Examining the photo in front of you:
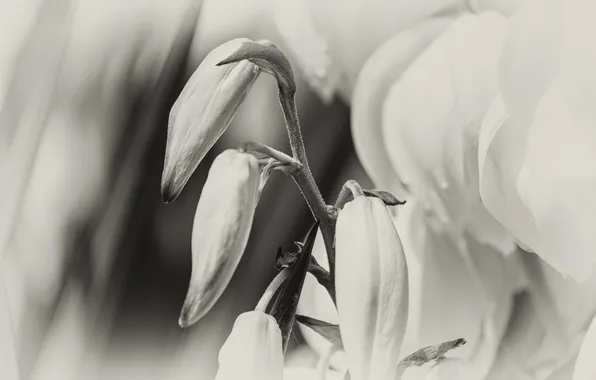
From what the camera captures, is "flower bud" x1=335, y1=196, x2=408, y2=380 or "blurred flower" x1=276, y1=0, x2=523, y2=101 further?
"blurred flower" x1=276, y1=0, x2=523, y2=101

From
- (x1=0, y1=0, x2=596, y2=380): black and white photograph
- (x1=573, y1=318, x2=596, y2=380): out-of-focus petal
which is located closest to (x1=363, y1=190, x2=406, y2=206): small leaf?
(x1=0, y1=0, x2=596, y2=380): black and white photograph

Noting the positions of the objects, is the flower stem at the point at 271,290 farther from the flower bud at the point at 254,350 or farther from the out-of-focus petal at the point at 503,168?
the out-of-focus petal at the point at 503,168

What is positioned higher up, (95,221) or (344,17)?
(344,17)

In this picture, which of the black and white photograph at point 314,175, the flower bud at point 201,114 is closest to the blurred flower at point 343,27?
the black and white photograph at point 314,175

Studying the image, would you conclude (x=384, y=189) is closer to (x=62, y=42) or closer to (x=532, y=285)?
(x=532, y=285)

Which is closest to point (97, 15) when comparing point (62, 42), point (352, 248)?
point (62, 42)

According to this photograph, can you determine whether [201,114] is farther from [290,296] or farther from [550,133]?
[550,133]

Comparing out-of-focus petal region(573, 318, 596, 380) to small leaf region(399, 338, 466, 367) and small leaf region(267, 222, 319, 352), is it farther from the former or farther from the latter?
small leaf region(267, 222, 319, 352)
